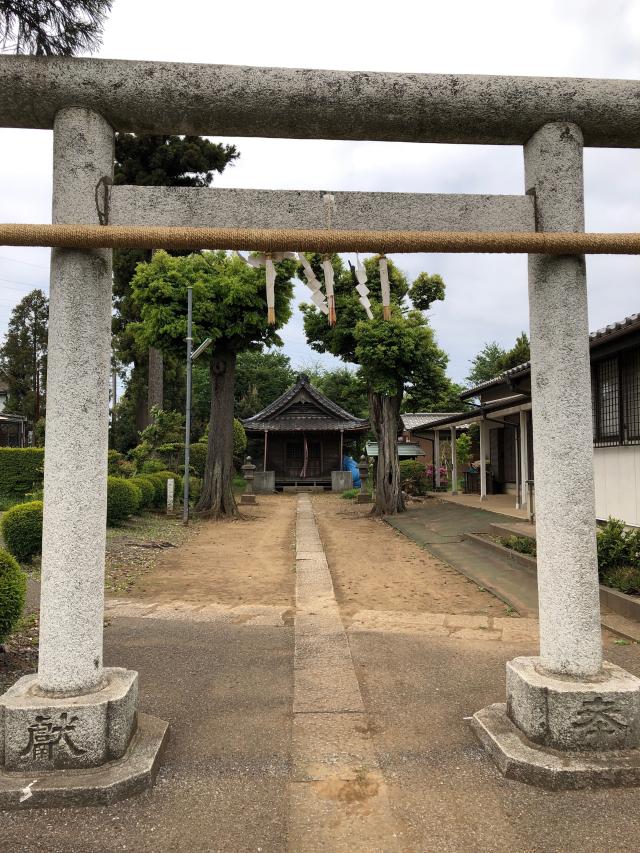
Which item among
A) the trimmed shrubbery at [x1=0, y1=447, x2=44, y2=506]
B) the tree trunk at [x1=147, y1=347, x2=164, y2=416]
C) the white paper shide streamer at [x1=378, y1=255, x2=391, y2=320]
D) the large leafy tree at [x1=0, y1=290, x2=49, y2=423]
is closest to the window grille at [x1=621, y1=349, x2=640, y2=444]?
the white paper shide streamer at [x1=378, y1=255, x2=391, y2=320]

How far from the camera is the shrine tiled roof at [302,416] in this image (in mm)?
32938

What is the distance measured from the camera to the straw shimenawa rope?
3.14 metres

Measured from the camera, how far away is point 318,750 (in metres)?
3.47

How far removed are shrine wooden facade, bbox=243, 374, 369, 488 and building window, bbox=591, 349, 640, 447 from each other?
76.2 ft

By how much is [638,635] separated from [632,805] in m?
3.56

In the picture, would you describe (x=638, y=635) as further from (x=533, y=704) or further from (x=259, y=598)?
(x=259, y=598)

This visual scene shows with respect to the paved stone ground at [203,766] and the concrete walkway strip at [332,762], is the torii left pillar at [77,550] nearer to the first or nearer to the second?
the paved stone ground at [203,766]

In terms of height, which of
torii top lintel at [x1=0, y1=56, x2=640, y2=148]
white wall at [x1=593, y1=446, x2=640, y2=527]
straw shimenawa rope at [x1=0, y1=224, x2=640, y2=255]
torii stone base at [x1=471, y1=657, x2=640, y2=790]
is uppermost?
torii top lintel at [x1=0, y1=56, x2=640, y2=148]

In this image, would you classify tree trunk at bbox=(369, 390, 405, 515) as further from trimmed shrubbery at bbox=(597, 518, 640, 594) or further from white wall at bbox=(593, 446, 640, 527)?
trimmed shrubbery at bbox=(597, 518, 640, 594)

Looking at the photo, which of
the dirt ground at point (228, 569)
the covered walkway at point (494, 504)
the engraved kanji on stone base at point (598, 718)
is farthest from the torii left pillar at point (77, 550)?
the covered walkway at point (494, 504)

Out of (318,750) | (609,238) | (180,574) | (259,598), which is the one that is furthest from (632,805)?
(180,574)

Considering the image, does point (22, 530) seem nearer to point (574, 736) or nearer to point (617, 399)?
point (574, 736)

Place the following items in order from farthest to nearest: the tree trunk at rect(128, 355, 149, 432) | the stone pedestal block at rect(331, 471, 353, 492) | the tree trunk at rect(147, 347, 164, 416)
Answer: the stone pedestal block at rect(331, 471, 353, 492) < the tree trunk at rect(128, 355, 149, 432) < the tree trunk at rect(147, 347, 164, 416)

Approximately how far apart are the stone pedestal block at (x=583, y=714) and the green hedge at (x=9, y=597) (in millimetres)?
3755
